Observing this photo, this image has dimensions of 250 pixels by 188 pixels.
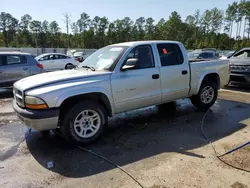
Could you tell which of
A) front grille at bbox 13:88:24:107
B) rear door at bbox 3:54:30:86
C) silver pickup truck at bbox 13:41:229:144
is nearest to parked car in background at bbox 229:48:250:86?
silver pickup truck at bbox 13:41:229:144

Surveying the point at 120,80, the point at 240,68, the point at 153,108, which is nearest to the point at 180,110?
the point at 153,108

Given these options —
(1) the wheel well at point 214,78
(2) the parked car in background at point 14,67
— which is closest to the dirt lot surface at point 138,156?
(1) the wheel well at point 214,78

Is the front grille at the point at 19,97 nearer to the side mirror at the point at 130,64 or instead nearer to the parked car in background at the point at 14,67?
the side mirror at the point at 130,64

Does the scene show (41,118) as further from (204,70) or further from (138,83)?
(204,70)

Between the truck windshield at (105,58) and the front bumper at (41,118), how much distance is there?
141 cm

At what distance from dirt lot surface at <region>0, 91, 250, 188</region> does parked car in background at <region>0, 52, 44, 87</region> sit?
12.3 feet

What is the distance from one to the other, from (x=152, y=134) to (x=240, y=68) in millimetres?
6522

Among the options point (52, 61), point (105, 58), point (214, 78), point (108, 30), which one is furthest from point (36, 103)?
point (108, 30)

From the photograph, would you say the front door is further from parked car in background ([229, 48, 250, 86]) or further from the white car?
the white car

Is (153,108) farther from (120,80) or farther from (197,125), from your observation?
(120,80)

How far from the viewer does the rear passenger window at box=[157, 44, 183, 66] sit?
5.35 meters

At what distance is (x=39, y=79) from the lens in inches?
174

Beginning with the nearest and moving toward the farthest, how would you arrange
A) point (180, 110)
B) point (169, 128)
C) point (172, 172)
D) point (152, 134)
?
point (172, 172)
point (152, 134)
point (169, 128)
point (180, 110)

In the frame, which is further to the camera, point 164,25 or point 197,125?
point 164,25
